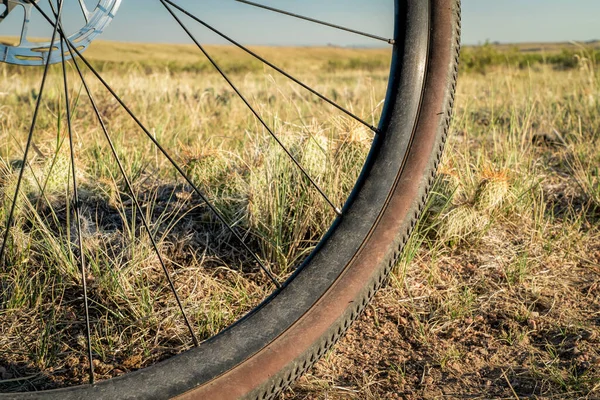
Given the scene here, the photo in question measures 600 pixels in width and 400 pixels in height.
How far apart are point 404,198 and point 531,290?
2.96ft

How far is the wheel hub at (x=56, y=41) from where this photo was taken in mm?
1350

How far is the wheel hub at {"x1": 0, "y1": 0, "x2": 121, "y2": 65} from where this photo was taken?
4.43 feet

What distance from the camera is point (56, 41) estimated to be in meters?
1.42

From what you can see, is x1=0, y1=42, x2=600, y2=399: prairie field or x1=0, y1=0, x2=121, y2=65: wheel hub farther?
x1=0, y1=42, x2=600, y2=399: prairie field

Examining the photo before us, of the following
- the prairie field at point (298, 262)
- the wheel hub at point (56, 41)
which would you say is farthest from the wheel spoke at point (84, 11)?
the prairie field at point (298, 262)

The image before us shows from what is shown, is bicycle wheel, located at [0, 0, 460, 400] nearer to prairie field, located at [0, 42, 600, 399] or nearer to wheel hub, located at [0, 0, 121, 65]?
wheel hub, located at [0, 0, 121, 65]

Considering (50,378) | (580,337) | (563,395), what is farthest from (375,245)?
(50,378)

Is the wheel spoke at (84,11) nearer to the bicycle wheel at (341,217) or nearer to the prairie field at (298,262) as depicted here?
the bicycle wheel at (341,217)

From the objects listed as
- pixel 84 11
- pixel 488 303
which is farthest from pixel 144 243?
pixel 488 303

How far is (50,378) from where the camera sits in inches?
64.6

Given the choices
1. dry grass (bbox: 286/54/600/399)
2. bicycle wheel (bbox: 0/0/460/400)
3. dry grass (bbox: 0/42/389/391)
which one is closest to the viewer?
bicycle wheel (bbox: 0/0/460/400)

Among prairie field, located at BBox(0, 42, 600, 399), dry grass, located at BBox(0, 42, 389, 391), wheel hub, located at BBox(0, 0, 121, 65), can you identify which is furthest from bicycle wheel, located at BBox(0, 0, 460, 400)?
dry grass, located at BBox(0, 42, 389, 391)

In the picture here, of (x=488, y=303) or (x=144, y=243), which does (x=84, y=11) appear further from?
(x=488, y=303)

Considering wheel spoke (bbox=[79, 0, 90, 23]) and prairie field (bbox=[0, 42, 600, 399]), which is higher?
wheel spoke (bbox=[79, 0, 90, 23])
